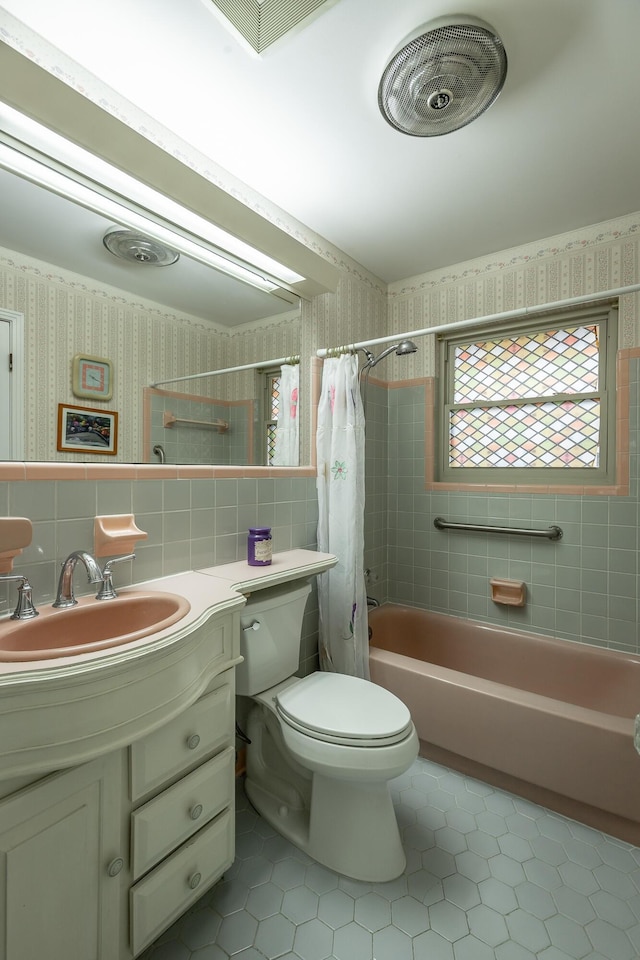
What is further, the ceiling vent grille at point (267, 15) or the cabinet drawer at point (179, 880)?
the ceiling vent grille at point (267, 15)

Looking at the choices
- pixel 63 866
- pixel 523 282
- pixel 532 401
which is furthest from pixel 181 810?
pixel 523 282

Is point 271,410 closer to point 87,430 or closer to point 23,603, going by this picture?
point 87,430

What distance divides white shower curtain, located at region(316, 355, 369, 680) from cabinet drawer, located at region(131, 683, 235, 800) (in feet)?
2.66

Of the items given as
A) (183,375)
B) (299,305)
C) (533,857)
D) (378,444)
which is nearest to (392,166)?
(299,305)

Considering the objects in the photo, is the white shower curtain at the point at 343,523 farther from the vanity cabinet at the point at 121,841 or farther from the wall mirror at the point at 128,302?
the vanity cabinet at the point at 121,841

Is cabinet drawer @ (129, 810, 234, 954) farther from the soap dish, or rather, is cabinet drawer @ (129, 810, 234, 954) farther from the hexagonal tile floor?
the soap dish

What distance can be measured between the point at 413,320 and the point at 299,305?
935mm

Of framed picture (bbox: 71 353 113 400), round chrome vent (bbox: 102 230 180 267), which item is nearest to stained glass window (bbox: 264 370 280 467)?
round chrome vent (bbox: 102 230 180 267)

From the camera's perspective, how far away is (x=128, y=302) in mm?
1396

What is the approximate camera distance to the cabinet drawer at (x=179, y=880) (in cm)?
97

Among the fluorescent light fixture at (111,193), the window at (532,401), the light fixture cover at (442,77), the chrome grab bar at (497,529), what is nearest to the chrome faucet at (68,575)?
the fluorescent light fixture at (111,193)

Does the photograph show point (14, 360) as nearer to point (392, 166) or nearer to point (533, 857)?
point (392, 166)

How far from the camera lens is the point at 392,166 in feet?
5.62

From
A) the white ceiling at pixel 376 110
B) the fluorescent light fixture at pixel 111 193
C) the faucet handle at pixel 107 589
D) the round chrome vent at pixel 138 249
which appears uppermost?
the white ceiling at pixel 376 110
